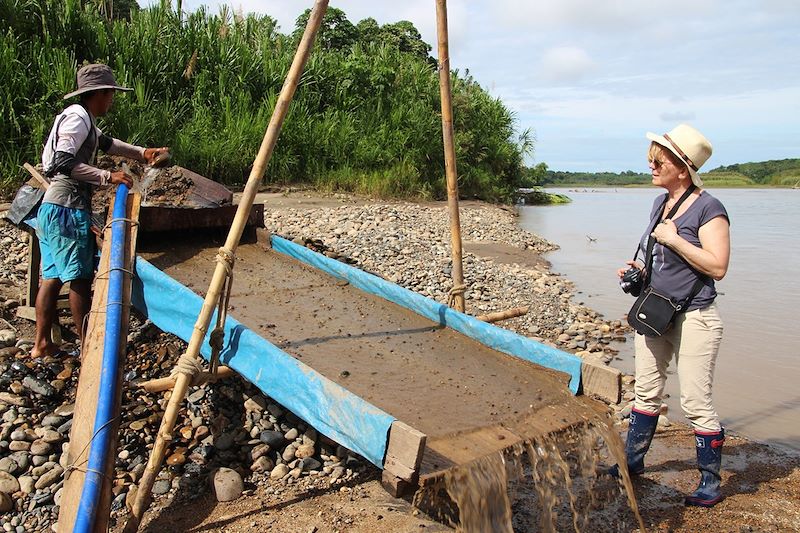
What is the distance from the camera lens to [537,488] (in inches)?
112

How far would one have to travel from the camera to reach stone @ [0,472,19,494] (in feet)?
10.6

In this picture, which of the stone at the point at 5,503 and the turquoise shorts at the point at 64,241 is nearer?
the stone at the point at 5,503

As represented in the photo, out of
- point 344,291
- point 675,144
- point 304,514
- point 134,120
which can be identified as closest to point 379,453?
point 304,514

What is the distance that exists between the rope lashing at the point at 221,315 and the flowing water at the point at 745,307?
3.50 meters

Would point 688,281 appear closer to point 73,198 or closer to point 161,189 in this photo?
point 73,198

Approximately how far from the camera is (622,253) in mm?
13484

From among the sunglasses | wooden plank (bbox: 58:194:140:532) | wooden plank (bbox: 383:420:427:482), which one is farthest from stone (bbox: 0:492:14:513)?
the sunglasses

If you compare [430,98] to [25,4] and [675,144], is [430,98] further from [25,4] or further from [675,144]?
[675,144]

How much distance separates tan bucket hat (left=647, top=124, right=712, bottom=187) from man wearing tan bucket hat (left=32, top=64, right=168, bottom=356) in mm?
3249

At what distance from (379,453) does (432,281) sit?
5573 millimetres

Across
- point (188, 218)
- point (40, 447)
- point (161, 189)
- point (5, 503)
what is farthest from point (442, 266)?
point (5, 503)

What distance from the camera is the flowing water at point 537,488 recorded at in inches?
101

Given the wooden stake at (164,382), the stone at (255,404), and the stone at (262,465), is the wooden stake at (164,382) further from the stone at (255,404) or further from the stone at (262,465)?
the stone at (255,404)

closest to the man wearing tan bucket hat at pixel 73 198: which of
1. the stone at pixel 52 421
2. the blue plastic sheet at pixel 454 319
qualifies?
the stone at pixel 52 421
